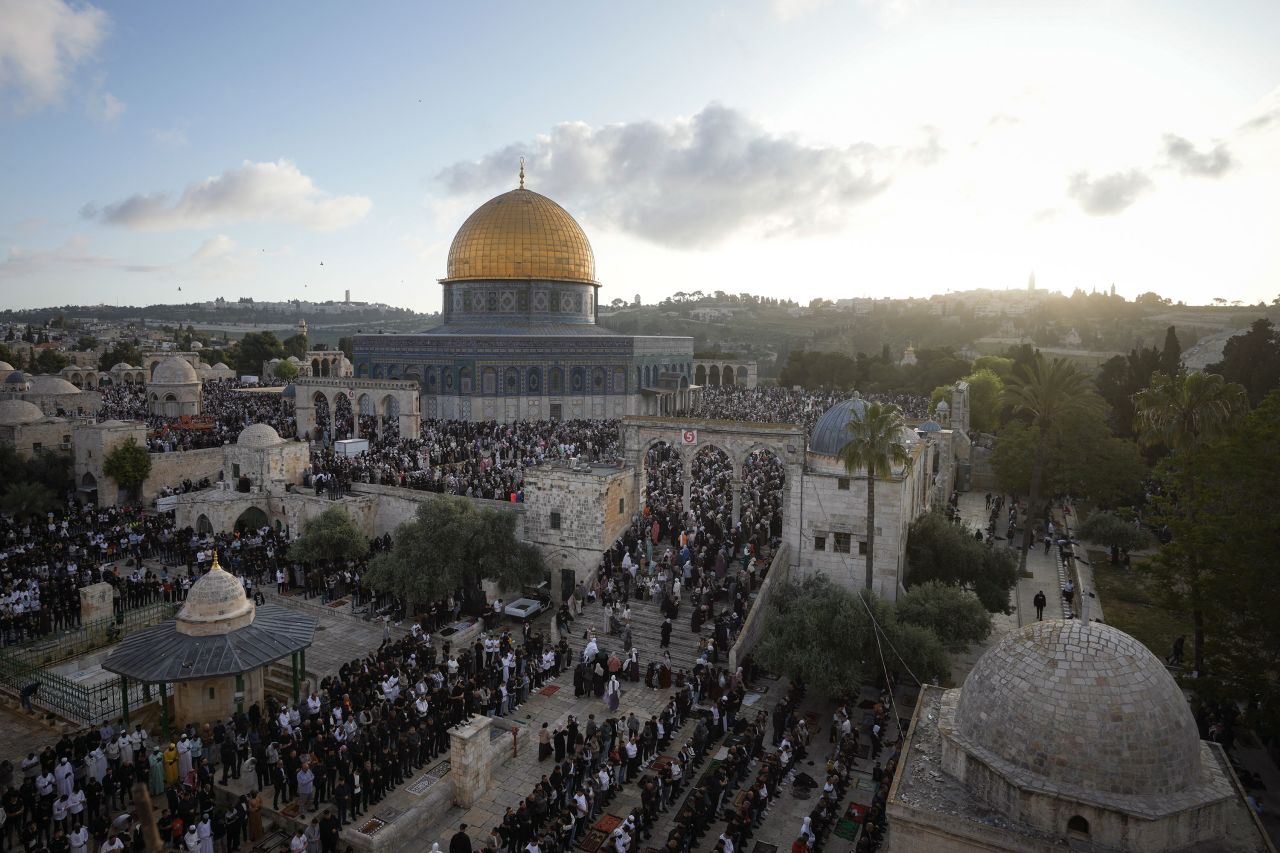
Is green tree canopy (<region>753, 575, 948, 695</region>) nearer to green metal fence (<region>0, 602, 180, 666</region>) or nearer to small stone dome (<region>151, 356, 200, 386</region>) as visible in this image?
green metal fence (<region>0, 602, 180, 666</region>)

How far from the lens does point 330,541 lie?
20766 millimetres

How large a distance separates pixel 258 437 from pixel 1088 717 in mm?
24291

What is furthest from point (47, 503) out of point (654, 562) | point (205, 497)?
point (654, 562)

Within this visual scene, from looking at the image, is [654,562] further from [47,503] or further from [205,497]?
[47,503]

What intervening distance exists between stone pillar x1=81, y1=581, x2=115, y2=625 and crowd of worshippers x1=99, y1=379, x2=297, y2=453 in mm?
12304

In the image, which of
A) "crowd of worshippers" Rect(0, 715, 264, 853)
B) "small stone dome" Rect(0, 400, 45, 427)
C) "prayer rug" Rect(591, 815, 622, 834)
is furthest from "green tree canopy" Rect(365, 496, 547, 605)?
"small stone dome" Rect(0, 400, 45, 427)

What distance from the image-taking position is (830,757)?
1239cm

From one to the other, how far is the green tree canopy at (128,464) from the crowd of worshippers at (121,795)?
1604 centimetres

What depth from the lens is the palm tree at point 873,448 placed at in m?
16.2

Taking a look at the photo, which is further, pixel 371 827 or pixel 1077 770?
pixel 371 827

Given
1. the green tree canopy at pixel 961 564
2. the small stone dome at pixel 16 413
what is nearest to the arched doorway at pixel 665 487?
the green tree canopy at pixel 961 564

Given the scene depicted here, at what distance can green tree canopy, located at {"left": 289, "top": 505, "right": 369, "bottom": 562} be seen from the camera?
67.8 feet

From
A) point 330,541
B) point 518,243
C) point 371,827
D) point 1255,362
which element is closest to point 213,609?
point 371,827

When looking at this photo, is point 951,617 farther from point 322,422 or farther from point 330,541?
point 322,422
